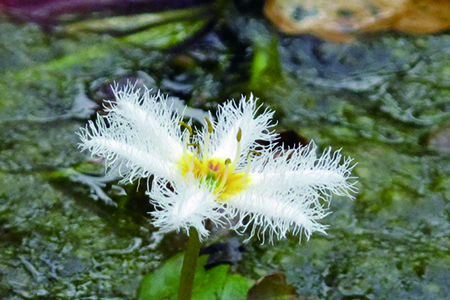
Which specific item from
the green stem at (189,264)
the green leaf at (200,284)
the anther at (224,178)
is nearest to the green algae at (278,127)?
the green leaf at (200,284)

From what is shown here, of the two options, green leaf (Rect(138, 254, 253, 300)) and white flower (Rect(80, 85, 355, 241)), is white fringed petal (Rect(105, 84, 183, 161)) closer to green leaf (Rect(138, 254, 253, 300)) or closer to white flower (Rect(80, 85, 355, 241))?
white flower (Rect(80, 85, 355, 241))

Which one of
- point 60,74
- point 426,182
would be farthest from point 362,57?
point 60,74

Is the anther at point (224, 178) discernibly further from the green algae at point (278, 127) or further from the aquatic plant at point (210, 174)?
the green algae at point (278, 127)

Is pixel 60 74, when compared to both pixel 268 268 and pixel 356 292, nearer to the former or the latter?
pixel 268 268

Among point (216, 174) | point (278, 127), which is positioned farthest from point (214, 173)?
point (278, 127)

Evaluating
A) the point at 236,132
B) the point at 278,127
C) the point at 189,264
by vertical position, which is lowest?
the point at 189,264

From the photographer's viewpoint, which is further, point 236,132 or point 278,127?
point 278,127

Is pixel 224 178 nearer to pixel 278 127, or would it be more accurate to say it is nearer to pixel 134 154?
pixel 134 154
